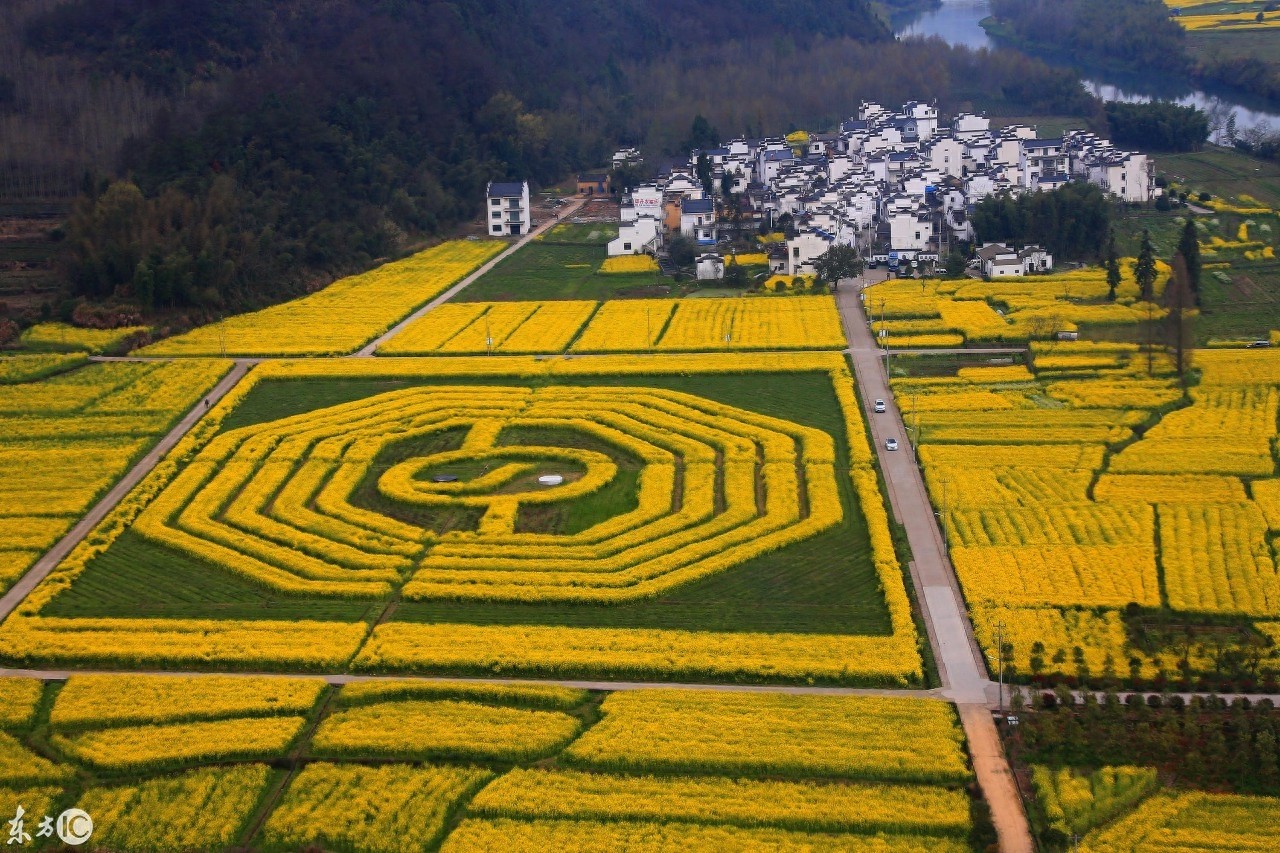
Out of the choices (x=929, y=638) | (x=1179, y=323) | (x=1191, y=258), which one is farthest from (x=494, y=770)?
(x=1191, y=258)

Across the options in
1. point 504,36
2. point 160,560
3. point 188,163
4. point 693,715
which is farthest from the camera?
point 504,36

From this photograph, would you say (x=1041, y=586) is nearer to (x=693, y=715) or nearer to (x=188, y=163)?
(x=693, y=715)

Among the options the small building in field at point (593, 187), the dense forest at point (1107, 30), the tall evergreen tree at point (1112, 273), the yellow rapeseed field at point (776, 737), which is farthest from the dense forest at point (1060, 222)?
the dense forest at point (1107, 30)

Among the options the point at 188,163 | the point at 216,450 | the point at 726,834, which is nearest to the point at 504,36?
the point at 188,163

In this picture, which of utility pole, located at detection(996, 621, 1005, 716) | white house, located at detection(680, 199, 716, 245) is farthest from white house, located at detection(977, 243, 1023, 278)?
utility pole, located at detection(996, 621, 1005, 716)

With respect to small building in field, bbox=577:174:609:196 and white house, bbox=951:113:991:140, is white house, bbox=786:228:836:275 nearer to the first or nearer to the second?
white house, bbox=951:113:991:140

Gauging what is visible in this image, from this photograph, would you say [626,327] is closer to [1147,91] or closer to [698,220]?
[698,220]

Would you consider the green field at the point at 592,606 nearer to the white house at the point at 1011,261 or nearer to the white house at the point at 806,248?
the white house at the point at 1011,261
